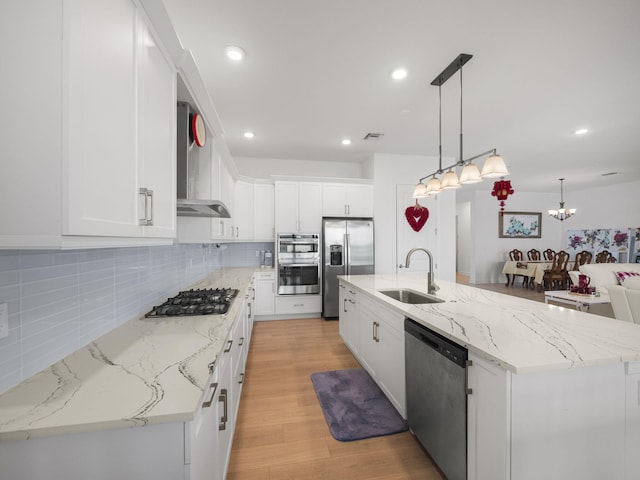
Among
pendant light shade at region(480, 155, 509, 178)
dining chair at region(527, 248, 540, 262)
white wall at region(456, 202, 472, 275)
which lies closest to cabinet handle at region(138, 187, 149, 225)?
pendant light shade at region(480, 155, 509, 178)

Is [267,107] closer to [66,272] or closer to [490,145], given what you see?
[66,272]

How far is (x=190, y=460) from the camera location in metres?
0.82

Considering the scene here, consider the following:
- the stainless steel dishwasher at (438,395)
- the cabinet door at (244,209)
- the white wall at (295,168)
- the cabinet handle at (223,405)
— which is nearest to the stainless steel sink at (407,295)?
the stainless steel dishwasher at (438,395)

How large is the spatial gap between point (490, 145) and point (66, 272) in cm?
508

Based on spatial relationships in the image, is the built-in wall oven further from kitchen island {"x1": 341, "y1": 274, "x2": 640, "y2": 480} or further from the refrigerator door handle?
kitchen island {"x1": 341, "y1": 274, "x2": 640, "y2": 480}

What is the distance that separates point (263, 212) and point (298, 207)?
0.63 metres

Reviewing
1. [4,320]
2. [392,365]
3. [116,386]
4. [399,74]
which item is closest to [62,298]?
[4,320]

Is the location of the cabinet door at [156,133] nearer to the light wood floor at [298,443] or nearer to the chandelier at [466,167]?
the light wood floor at [298,443]

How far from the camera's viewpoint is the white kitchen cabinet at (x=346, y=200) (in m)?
4.48

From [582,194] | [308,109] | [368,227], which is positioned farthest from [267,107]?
[582,194]

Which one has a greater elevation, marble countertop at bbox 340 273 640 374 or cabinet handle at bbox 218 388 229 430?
marble countertop at bbox 340 273 640 374

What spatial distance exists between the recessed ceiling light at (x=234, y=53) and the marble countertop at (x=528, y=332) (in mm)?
2285

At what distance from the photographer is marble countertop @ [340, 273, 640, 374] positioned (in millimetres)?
1032

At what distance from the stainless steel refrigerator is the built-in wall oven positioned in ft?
0.49
